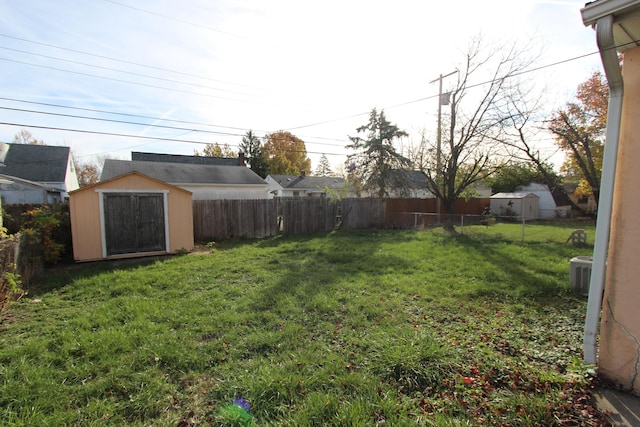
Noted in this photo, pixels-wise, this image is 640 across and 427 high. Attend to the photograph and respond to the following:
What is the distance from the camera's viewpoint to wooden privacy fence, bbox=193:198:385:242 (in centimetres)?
1109

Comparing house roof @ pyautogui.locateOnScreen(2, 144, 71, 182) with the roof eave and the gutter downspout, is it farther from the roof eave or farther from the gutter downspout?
the gutter downspout

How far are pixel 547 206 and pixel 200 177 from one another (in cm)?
2949

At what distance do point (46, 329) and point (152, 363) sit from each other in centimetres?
195

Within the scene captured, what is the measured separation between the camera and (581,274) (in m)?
4.99

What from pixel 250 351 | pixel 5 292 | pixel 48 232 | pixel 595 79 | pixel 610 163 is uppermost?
pixel 595 79

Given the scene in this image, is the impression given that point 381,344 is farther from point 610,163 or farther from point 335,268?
point 335,268

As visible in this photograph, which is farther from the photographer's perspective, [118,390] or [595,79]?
[595,79]

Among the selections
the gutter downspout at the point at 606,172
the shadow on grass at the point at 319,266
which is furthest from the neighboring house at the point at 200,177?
the gutter downspout at the point at 606,172

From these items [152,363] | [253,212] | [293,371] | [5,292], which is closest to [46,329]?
[5,292]

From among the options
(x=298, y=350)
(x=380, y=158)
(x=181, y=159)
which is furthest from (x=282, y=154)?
(x=298, y=350)

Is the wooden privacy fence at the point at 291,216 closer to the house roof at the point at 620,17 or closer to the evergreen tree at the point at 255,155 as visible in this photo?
the house roof at the point at 620,17

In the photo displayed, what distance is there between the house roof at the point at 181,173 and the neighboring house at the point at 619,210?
1896 centimetres

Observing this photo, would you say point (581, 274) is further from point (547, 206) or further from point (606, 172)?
point (547, 206)

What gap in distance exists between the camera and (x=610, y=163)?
2527mm
